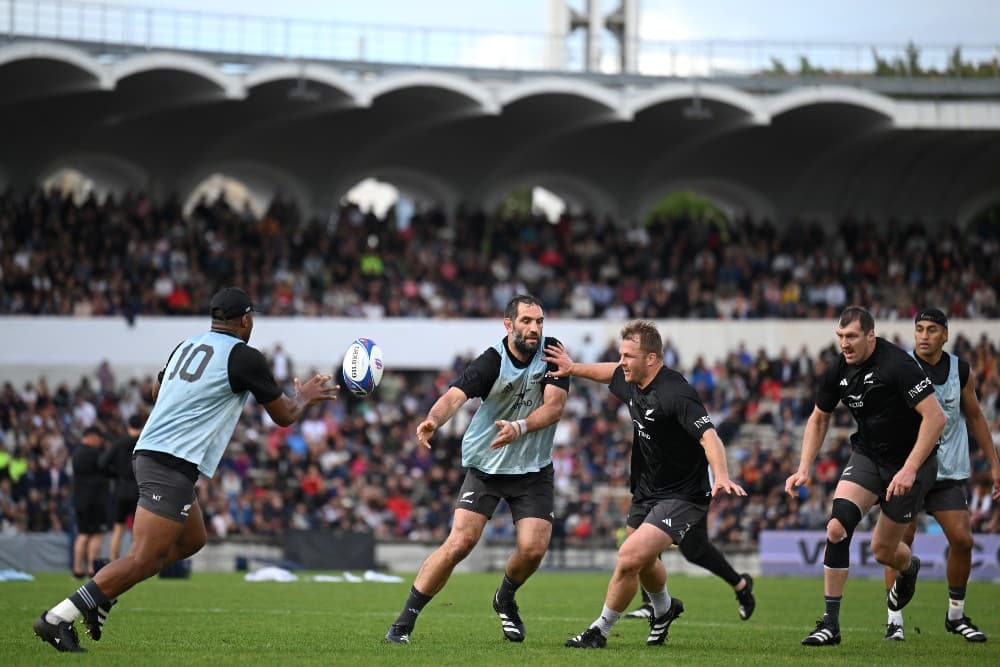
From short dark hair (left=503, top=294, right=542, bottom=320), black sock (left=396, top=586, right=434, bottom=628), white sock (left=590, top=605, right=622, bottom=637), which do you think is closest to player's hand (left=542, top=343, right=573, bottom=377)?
short dark hair (left=503, top=294, right=542, bottom=320)

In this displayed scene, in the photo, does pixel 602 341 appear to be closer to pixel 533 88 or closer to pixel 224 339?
pixel 533 88

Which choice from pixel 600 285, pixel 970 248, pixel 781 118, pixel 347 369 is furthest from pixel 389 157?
pixel 347 369

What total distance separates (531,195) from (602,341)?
3994 cm

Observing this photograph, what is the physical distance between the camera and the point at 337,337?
32.9 meters

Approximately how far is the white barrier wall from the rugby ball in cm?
2158

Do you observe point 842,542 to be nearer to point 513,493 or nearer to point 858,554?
point 513,493

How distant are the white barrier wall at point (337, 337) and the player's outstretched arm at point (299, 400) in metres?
22.6

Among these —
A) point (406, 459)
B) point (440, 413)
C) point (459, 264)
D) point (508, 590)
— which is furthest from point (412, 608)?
point (459, 264)

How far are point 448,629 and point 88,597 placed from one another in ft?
11.6

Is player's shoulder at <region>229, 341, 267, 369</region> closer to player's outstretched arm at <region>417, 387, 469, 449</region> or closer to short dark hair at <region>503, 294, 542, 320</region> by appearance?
player's outstretched arm at <region>417, 387, 469, 449</region>

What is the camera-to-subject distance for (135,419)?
657 inches

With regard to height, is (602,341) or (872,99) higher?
(872,99)

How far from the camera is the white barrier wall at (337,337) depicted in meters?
31.5

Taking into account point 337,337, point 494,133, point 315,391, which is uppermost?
point 494,133
